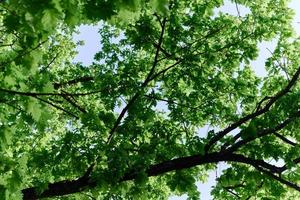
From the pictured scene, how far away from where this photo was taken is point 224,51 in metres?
10.3

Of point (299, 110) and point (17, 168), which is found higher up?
point (299, 110)

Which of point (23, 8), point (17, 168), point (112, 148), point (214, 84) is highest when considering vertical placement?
point (214, 84)

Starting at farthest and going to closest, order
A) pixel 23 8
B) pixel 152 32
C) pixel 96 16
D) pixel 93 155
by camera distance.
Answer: pixel 152 32, pixel 93 155, pixel 96 16, pixel 23 8

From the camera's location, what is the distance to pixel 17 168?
228 inches

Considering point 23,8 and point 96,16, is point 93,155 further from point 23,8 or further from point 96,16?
point 23,8

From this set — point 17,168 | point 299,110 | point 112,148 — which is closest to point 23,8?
point 17,168

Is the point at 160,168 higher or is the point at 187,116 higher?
the point at 187,116

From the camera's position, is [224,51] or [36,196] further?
[224,51]

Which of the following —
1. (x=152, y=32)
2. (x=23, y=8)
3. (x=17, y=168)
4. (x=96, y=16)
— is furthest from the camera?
(x=152, y=32)

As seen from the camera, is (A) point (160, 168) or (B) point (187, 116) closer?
(A) point (160, 168)

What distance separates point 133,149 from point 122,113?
0.86m

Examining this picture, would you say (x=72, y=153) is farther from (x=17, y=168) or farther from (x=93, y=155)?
(x=17, y=168)

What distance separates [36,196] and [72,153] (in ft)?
3.78

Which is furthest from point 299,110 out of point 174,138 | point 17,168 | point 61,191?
point 17,168
